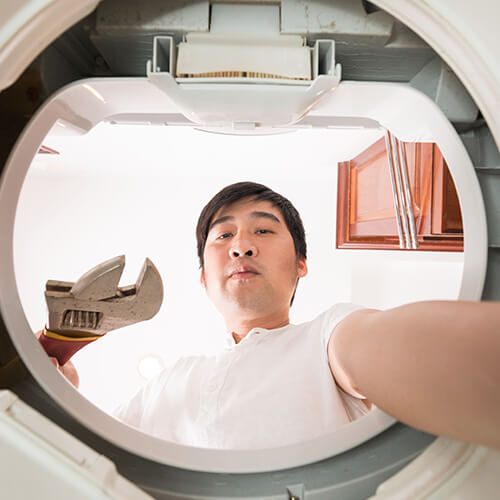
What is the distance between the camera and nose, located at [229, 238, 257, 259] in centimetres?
91

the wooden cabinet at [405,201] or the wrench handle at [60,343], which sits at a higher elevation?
the wooden cabinet at [405,201]

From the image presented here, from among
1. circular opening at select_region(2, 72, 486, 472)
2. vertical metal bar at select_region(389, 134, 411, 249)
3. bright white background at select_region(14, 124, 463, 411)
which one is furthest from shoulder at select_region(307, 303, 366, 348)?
bright white background at select_region(14, 124, 463, 411)

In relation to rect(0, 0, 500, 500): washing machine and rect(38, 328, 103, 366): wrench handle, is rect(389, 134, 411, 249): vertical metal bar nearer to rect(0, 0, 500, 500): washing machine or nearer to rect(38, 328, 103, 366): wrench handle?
rect(0, 0, 500, 500): washing machine

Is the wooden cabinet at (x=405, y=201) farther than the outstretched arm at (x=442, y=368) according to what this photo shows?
Yes

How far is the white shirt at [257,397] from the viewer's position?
65 centimetres

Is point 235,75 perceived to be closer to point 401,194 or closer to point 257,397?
point 257,397

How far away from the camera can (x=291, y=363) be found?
2.35ft

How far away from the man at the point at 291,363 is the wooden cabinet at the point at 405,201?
0.93 feet

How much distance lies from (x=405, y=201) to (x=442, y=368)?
69 cm

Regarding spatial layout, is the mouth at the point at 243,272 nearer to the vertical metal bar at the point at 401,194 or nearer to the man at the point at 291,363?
the man at the point at 291,363

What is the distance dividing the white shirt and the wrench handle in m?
0.17

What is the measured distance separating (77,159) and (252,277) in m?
1.23

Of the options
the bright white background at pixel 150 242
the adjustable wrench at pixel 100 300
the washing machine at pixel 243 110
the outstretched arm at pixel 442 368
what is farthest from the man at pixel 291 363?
the bright white background at pixel 150 242

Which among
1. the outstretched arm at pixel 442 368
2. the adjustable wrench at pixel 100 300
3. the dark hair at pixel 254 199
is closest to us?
the outstretched arm at pixel 442 368
